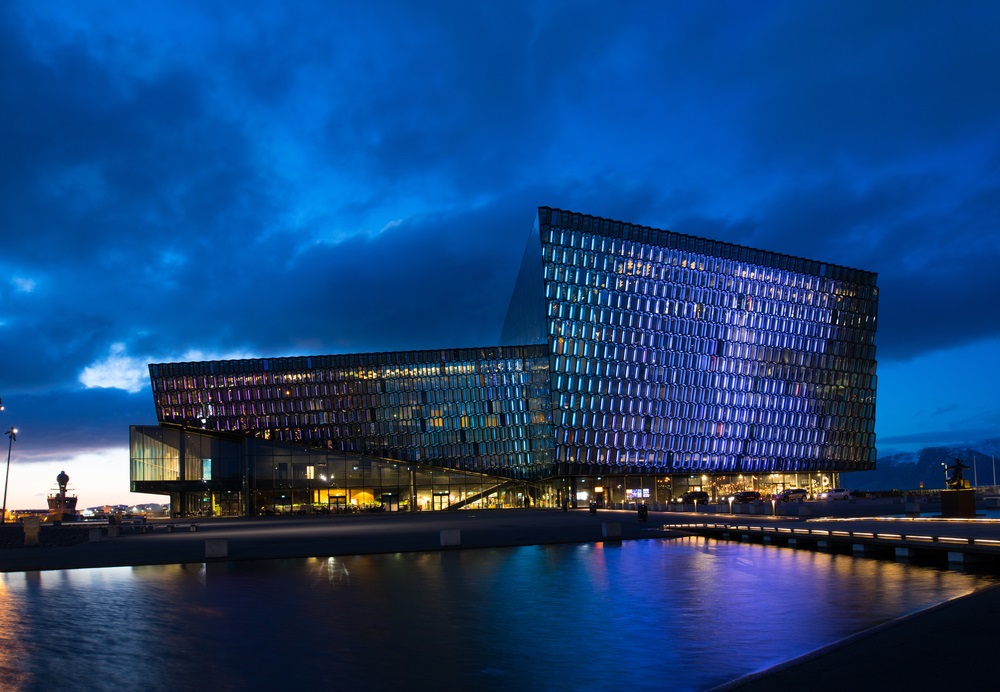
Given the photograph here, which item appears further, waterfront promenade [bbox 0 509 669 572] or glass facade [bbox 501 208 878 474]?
glass facade [bbox 501 208 878 474]

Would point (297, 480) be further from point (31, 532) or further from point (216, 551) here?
point (216, 551)

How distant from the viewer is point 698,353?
10738 centimetres

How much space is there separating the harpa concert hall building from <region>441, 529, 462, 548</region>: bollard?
60471 mm

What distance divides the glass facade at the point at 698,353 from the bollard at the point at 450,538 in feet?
198

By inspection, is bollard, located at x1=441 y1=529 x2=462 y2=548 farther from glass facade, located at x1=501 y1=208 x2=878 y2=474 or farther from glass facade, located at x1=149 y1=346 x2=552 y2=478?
glass facade, located at x1=149 y1=346 x2=552 y2=478

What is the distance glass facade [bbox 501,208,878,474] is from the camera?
324ft

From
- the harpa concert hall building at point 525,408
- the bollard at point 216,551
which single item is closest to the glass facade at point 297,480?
the harpa concert hall building at point 525,408

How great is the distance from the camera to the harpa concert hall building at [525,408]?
99.4 m

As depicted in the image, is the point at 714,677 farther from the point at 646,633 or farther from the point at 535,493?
the point at 535,493

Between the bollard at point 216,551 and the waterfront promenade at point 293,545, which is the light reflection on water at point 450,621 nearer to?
the bollard at point 216,551

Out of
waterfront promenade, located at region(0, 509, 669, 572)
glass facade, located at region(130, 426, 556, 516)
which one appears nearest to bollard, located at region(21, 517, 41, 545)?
waterfront promenade, located at region(0, 509, 669, 572)

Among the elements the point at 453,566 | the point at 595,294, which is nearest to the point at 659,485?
the point at 595,294

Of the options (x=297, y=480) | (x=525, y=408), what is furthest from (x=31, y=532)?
(x=525, y=408)

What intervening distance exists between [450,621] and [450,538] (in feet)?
62.6
